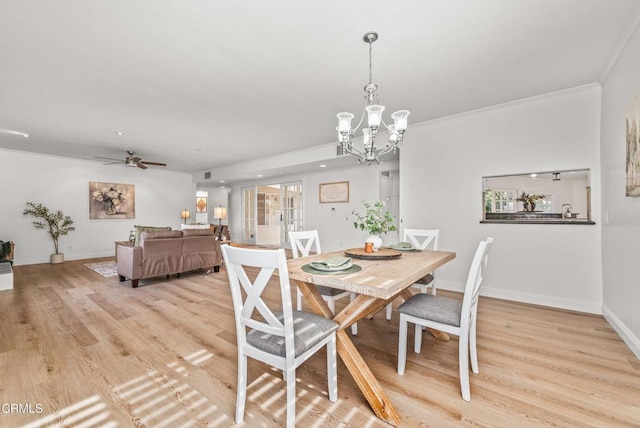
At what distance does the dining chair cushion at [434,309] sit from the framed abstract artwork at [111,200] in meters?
7.67

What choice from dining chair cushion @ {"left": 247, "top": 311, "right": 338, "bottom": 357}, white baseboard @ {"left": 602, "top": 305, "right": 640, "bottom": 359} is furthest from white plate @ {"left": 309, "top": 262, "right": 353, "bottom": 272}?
white baseboard @ {"left": 602, "top": 305, "right": 640, "bottom": 359}

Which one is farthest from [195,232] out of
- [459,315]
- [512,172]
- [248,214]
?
[512,172]

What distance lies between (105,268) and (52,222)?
2.00 meters

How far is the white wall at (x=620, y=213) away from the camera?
6.75 ft

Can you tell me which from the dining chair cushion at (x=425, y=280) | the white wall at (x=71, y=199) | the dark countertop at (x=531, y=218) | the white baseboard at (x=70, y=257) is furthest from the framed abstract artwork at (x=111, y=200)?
the dark countertop at (x=531, y=218)

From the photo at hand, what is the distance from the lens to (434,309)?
1.73 meters

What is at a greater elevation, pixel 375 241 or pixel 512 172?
pixel 512 172

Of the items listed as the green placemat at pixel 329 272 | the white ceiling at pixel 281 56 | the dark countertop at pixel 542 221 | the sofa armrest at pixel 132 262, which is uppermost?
the white ceiling at pixel 281 56

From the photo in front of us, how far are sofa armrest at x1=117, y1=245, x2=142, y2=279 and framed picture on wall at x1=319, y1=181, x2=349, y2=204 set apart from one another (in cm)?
400

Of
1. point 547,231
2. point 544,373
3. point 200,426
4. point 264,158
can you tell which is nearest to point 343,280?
point 200,426

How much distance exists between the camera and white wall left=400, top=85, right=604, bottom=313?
9.52ft

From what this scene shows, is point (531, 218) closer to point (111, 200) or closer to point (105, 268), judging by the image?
point (105, 268)

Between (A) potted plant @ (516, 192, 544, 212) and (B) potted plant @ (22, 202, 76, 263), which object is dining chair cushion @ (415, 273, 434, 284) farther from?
(B) potted plant @ (22, 202, 76, 263)

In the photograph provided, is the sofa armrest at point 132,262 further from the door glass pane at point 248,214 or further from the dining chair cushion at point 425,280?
the door glass pane at point 248,214
